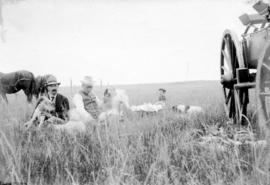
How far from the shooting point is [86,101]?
6.72 meters

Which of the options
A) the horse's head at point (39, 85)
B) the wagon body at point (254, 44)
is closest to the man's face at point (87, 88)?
the horse's head at point (39, 85)

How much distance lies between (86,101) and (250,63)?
11.0ft

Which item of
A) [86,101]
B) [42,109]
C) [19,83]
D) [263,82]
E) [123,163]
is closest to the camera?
[123,163]

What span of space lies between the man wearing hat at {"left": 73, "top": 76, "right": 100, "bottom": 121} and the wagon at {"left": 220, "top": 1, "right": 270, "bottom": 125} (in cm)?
241

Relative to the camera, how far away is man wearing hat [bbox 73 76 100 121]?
20.4 feet

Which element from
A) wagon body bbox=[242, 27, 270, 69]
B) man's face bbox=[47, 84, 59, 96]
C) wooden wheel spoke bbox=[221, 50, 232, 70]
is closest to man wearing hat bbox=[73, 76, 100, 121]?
man's face bbox=[47, 84, 59, 96]

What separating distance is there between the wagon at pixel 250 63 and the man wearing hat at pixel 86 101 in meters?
2.41

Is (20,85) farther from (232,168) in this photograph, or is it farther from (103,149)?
(232,168)

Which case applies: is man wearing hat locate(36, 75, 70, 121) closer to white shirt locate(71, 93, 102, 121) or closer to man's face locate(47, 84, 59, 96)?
man's face locate(47, 84, 59, 96)

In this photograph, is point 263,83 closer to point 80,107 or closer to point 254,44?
point 254,44

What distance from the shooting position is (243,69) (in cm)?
425

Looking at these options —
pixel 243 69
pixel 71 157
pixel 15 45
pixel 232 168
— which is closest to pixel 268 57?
pixel 243 69

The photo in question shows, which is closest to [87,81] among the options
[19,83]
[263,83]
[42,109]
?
[42,109]

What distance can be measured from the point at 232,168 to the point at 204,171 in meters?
0.23
